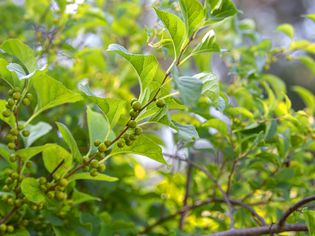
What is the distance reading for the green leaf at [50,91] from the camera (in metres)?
0.74

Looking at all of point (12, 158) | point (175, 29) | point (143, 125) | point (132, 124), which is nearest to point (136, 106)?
point (132, 124)

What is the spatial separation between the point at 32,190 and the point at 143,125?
42 cm

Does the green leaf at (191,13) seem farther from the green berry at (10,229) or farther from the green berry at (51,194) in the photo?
the green berry at (10,229)

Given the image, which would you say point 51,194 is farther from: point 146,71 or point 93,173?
point 146,71

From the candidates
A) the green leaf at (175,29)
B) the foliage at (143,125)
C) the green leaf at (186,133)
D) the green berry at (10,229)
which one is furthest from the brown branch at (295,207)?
the green berry at (10,229)

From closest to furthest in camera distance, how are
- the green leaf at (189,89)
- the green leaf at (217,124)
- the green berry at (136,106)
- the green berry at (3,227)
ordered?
the green leaf at (189,89), the green berry at (136,106), the green berry at (3,227), the green leaf at (217,124)

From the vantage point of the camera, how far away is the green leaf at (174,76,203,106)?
1.90 ft

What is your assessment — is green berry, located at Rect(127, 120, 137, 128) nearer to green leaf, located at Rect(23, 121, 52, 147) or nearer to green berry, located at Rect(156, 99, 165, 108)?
green berry, located at Rect(156, 99, 165, 108)

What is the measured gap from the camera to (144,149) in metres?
0.76

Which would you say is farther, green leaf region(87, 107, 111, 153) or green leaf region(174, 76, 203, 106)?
green leaf region(87, 107, 111, 153)

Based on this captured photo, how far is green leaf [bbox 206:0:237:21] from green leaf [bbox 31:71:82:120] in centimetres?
26

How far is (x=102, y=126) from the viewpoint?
0.84m

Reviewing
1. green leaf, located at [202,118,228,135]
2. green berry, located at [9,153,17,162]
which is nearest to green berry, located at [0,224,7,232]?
green berry, located at [9,153,17,162]

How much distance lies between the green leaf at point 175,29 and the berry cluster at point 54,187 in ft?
0.95
